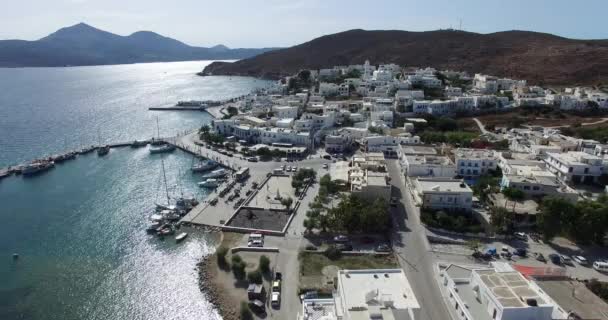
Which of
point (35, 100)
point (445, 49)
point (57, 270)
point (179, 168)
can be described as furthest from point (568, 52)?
point (35, 100)

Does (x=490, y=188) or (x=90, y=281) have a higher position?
(x=490, y=188)

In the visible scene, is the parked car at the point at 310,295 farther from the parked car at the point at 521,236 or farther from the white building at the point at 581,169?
the white building at the point at 581,169

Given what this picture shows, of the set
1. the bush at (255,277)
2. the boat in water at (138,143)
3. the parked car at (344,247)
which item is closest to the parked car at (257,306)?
the bush at (255,277)

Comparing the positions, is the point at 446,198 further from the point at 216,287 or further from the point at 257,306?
the point at 216,287

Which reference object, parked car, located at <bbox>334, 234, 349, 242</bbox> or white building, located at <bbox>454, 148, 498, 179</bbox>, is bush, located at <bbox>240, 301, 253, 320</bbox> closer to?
parked car, located at <bbox>334, 234, 349, 242</bbox>

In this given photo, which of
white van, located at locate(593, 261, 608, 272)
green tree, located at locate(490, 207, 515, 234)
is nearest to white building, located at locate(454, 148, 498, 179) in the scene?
green tree, located at locate(490, 207, 515, 234)

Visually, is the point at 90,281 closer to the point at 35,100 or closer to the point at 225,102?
the point at 225,102

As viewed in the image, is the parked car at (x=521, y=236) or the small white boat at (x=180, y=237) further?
the small white boat at (x=180, y=237)
